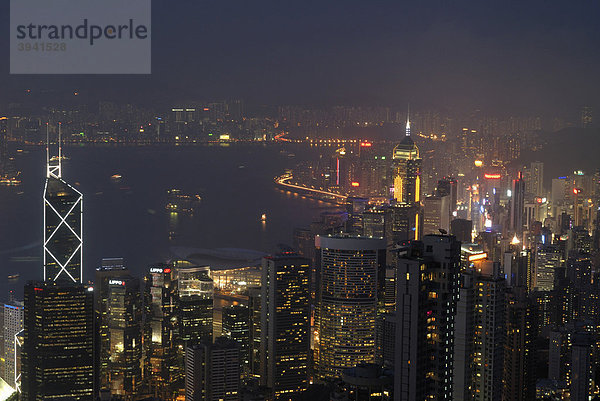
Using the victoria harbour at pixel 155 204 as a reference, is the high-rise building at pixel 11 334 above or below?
below

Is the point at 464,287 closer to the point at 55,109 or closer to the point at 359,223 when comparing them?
the point at 55,109

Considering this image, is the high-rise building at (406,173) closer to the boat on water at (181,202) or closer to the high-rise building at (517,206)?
the high-rise building at (517,206)

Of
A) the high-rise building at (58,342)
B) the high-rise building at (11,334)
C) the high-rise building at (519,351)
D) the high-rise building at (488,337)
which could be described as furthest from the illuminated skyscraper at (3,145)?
the high-rise building at (519,351)

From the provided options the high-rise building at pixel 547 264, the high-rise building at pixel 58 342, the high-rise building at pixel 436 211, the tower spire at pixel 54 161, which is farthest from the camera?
the high-rise building at pixel 436 211

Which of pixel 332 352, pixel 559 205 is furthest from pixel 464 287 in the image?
pixel 559 205

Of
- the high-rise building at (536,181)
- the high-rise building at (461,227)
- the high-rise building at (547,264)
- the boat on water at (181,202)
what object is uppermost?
the high-rise building at (536,181)
